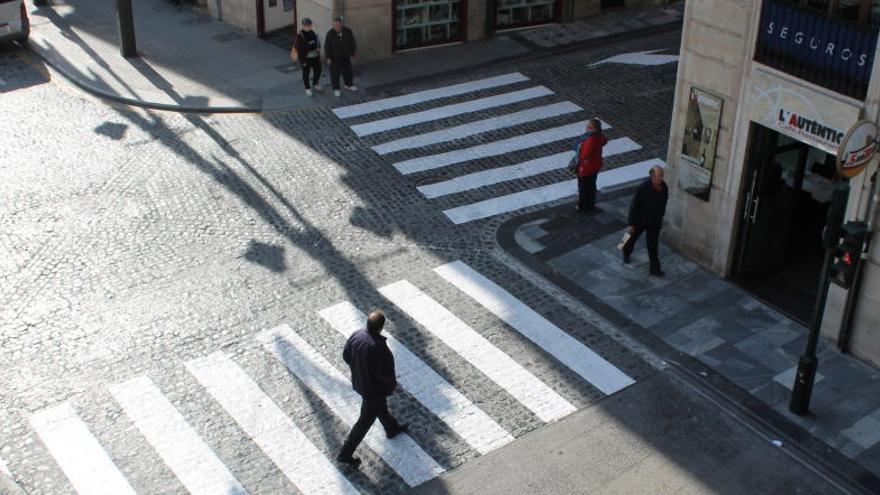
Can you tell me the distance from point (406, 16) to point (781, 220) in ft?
38.7

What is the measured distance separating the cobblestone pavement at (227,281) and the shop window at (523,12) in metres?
4.37

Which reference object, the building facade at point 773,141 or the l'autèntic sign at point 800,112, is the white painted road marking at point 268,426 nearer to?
the building facade at point 773,141

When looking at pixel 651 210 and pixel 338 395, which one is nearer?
pixel 338 395

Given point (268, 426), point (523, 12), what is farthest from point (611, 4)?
point (268, 426)

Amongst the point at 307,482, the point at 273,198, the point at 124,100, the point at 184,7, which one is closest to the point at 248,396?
the point at 307,482

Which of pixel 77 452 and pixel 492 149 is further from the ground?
pixel 492 149

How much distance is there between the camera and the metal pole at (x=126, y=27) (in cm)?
2367

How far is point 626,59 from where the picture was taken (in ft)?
78.9

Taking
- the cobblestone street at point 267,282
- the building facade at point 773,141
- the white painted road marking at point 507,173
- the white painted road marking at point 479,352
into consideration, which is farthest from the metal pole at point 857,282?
the white painted road marking at point 507,173

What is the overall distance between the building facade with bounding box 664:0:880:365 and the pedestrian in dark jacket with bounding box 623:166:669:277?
707mm

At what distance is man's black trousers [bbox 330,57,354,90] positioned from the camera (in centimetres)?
2173

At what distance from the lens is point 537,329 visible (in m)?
14.3

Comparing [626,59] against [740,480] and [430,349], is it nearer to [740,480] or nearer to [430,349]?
[430,349]

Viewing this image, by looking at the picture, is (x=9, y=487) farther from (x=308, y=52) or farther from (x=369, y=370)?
(x=308, y=52)
